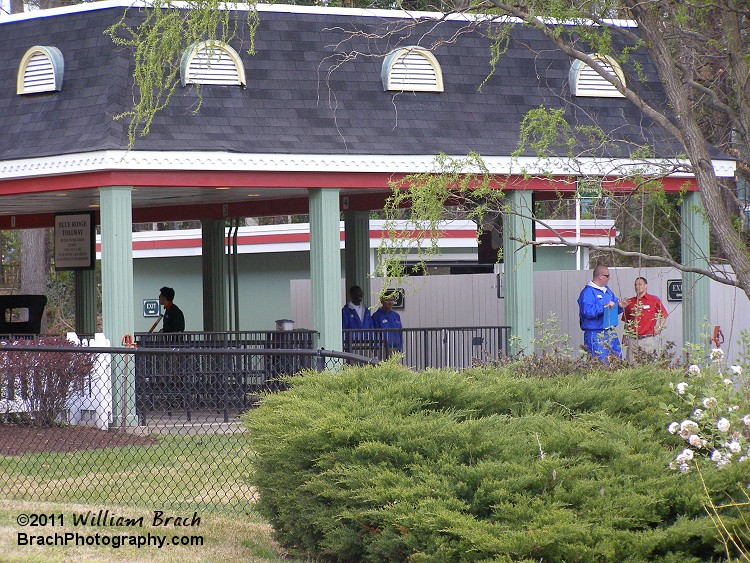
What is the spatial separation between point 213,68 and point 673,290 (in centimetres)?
930

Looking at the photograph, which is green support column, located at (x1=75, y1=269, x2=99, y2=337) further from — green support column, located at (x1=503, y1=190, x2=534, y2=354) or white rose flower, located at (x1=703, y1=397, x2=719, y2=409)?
white rose flower, located at (x1=703, y1=397, x2=719, y2=409)

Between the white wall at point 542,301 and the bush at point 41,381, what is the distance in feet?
24.3

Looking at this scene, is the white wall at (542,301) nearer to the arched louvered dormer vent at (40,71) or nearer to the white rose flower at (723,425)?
the arched louvered dormer vent at (40,71)

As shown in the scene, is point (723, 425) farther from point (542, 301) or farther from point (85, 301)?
point (85, 301)

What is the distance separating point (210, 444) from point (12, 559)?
5789mm

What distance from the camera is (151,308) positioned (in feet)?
97.1

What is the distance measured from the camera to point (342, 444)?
651 centimetres

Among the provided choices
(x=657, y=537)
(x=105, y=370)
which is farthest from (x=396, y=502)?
(x=105, y=370)

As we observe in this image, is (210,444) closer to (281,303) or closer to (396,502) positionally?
(396,502)

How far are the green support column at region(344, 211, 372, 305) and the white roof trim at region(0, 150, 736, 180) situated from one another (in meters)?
5.21

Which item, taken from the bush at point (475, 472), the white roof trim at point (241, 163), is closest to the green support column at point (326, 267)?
the white roof trim at point (241, 163)

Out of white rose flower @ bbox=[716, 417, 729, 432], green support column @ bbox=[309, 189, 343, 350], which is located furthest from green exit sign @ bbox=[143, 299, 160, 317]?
white rose flower @ bbox=[716, 417, 729, 432]

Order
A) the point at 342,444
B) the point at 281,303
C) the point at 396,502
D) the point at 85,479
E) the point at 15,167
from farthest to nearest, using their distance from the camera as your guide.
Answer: the point at 281,303, the point at 15,167, the point at 85,479, the point at 342,444, the point at 396,502

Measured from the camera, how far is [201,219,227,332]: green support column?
20.7 meters
